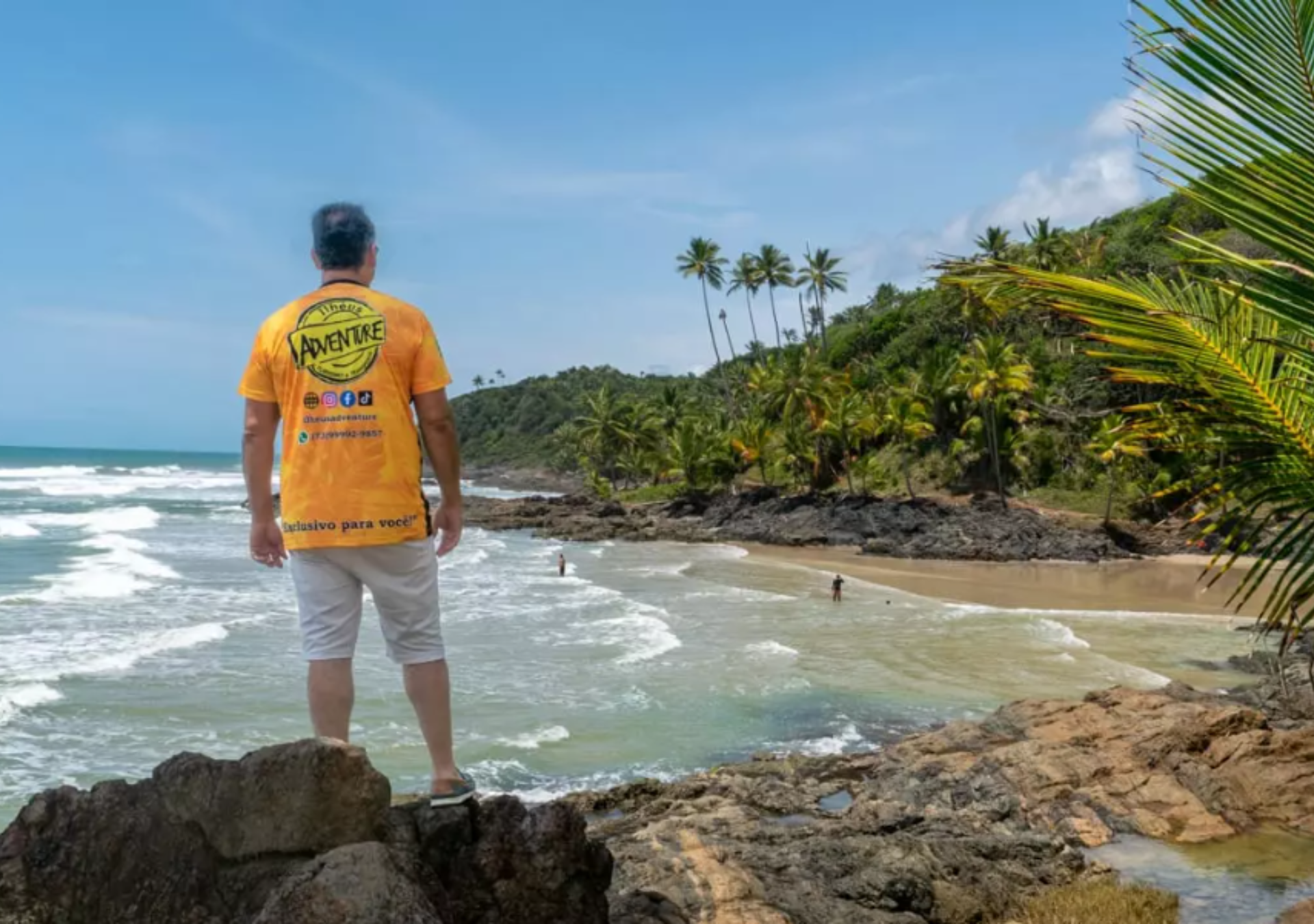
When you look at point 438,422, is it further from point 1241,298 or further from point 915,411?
point 915,411

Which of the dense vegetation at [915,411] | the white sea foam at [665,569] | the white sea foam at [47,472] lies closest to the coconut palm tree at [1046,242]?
the dense vegetation at [915,411]

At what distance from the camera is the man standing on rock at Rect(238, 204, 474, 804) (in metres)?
3.33

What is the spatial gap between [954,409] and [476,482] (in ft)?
217

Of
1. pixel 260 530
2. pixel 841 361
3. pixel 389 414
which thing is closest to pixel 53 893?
pixel 260 530

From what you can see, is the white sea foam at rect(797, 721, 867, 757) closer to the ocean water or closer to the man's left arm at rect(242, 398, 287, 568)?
the ocean water

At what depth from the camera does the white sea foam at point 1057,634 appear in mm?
20500

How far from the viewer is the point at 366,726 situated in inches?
521

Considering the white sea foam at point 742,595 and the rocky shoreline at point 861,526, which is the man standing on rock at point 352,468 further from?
the rocky shoreline at point 861,526

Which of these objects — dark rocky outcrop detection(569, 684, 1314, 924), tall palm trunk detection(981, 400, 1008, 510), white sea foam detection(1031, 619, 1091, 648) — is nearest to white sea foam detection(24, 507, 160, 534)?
white sea foam detection(1031, 619, 1091, 648)

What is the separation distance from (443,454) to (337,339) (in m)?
0.51

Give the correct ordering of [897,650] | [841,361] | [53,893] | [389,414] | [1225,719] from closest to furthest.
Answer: [53,893]
[389,414]
[1225,719]
[897,650]
[841,361]

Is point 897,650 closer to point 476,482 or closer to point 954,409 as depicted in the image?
point 954,409

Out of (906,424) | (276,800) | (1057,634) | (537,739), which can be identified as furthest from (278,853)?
(906,424)

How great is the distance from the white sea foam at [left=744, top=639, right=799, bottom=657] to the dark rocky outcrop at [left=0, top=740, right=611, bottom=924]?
15.9m
